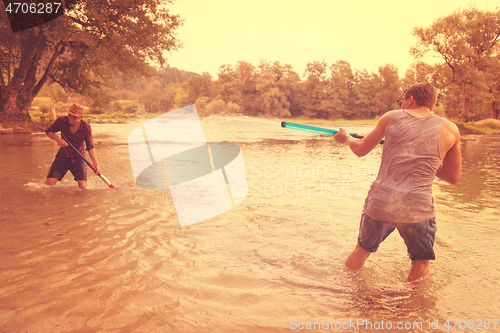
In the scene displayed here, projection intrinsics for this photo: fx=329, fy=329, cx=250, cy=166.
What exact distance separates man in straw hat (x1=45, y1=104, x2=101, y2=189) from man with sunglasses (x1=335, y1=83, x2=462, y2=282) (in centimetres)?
539

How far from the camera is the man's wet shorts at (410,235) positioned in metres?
2.91

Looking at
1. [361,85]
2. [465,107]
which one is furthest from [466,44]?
[361,85]

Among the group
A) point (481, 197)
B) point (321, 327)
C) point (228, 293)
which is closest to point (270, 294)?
point (228, 293)

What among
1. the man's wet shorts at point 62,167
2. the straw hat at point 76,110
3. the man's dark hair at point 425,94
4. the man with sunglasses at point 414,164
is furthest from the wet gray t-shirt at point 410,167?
the man's wet shorts at point 62,167

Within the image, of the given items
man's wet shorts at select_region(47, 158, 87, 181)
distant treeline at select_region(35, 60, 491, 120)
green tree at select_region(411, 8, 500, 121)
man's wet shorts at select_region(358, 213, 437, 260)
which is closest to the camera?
man's wet shorts at select_region(358, 213, 437, 260)

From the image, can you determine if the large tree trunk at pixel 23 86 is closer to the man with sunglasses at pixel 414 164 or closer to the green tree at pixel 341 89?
the man with sunglasses at pixel 414 164

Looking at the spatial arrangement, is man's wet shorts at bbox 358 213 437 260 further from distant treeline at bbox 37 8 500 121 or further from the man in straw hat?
distant treeline at bbox 37 8 500 121

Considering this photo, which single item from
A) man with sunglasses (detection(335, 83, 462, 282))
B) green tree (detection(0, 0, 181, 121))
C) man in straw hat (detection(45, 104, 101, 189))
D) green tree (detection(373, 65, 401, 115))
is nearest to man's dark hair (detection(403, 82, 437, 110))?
man with sunglasses (detection(335, 83, 462, 282))

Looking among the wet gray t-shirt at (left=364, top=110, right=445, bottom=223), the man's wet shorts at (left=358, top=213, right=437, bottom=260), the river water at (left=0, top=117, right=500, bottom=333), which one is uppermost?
the wet gray t-shirt at (left=364, top=110, right=445, bottom=223)

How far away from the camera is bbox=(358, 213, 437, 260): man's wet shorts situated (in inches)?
114

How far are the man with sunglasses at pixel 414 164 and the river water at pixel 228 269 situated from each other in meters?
0.67

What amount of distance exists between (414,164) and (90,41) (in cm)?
2175

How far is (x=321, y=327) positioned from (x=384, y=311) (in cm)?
63

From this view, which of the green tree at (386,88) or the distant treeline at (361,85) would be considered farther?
the green tree at (386,88)
